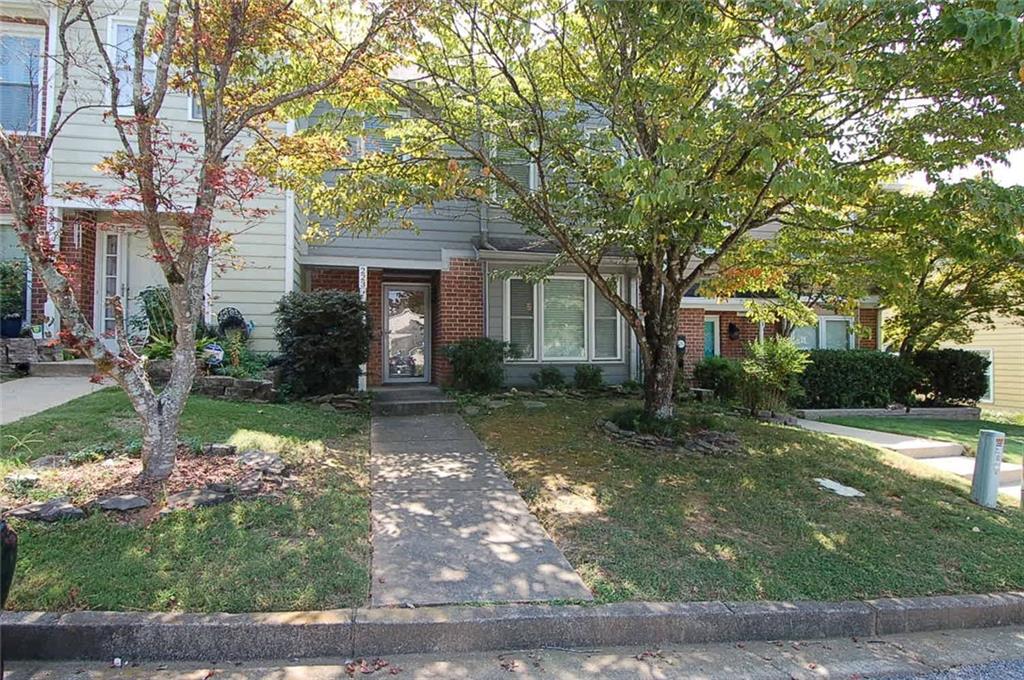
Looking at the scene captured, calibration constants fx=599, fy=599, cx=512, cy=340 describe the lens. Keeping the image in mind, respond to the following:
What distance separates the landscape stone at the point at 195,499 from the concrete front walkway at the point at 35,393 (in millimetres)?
2796

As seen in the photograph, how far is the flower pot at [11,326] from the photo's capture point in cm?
884

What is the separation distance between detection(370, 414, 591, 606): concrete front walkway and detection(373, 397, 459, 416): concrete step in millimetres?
2187

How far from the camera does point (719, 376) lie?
1181cm

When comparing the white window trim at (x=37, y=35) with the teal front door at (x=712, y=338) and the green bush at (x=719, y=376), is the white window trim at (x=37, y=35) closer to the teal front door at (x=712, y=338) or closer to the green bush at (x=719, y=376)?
the green bush at (x=719, y=376)

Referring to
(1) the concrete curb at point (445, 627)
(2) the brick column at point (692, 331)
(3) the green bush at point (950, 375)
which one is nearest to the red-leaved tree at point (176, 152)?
(1) the concrete curb at point (445, 627)

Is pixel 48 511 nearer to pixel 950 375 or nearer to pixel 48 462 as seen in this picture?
pixel 48 462

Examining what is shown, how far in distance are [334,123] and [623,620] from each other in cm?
667

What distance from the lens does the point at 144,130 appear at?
176 inches

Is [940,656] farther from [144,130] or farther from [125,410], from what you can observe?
[125,410]

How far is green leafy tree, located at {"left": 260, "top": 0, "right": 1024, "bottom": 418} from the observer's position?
15.4 feet

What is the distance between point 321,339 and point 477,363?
273cm

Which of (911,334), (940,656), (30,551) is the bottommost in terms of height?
(940,656)

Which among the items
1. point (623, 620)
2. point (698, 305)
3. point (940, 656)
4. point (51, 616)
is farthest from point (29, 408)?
point (698, 305)

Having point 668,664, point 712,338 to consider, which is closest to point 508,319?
point 712,338
